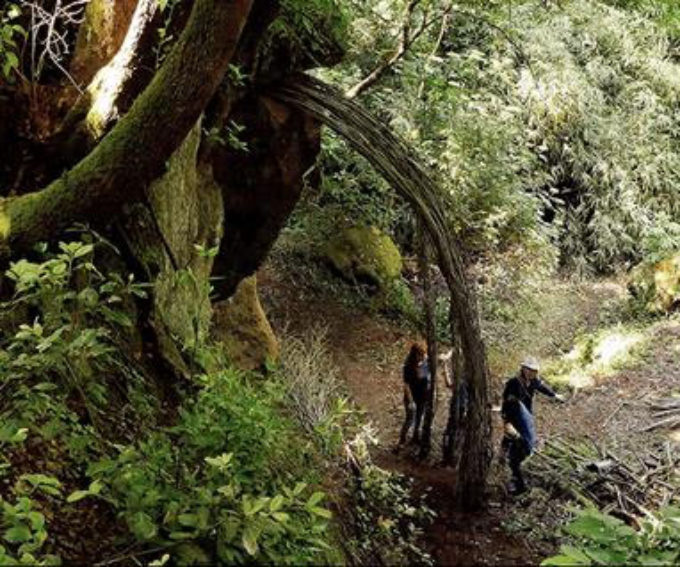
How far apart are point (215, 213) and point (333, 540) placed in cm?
299

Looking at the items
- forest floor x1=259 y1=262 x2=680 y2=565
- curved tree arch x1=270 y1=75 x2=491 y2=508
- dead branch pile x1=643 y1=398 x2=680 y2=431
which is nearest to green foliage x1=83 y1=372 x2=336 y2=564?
curved tree arch x1=270 y1=75 x2=491 y2=508

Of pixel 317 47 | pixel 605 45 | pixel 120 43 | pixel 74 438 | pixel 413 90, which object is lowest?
pixel 74 438

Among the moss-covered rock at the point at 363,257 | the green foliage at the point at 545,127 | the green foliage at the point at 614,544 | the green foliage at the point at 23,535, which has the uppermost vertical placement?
the green foliage at the point at 545,127

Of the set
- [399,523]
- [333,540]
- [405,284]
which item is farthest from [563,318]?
[333,540]

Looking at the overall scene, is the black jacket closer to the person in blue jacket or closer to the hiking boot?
the person in blue jacket

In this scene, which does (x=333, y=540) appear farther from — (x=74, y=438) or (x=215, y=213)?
(x=215, y=213)

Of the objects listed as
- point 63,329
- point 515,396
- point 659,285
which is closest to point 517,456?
point 515,396

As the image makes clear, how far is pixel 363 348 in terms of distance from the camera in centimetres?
1152

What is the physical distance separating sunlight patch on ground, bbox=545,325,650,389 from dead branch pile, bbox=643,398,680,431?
1368 mm

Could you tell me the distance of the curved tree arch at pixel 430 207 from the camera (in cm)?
573

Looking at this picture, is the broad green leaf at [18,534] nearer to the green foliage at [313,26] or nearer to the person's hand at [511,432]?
the green foliage at [313,26]

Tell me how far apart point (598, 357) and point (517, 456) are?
5200 millimetres

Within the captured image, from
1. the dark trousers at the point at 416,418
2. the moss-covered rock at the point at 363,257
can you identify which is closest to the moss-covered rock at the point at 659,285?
the moss-covered rock at the point at 363,257

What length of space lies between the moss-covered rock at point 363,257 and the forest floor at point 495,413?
2.25ft
